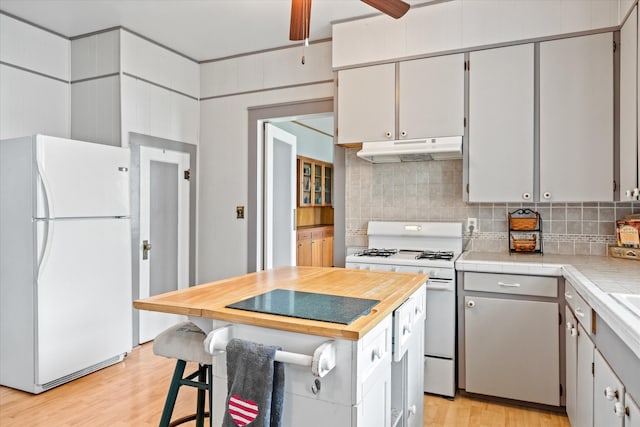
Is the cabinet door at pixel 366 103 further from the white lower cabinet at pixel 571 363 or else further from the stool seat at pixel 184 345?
the stool seat at pixel 184 345

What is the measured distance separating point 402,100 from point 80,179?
2335 millimetres

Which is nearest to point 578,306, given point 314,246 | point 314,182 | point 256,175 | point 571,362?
point 571,362

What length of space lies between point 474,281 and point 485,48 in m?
1.54

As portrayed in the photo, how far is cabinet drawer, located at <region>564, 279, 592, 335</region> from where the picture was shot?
1805mm

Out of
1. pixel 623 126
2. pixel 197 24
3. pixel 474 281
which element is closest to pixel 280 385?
pixel 474 281

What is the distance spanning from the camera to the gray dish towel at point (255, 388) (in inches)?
51.6

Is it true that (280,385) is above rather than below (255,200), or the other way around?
below

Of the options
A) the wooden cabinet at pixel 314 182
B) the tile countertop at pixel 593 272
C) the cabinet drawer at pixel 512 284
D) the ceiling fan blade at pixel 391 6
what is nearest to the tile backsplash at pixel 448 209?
the tile countertop at pixel 593 272

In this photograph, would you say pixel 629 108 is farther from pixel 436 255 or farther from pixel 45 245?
pixel 45 245

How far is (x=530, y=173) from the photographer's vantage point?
2752mm

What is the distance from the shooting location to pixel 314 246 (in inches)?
254

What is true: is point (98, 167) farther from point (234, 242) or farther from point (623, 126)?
point (623, 126)

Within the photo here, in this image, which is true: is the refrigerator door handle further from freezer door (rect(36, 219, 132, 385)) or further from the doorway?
the doorway

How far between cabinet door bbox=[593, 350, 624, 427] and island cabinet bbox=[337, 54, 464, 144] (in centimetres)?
172
